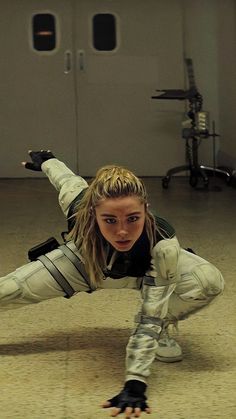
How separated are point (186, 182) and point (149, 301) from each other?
4.74 metres

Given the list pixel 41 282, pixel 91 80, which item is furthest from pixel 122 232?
pixel 91 80

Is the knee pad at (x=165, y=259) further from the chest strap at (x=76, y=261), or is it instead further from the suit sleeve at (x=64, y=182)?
the suit sleeve at (x=64, y=182)

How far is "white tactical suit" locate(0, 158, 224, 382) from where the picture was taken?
2633mm

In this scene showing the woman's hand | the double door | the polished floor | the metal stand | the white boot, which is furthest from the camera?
the double door

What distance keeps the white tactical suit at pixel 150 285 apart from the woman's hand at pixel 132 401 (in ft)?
0.18

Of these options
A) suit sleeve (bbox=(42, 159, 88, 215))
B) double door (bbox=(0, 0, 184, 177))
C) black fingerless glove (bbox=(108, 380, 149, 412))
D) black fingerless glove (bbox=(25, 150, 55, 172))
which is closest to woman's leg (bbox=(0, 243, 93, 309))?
suit sleeve (bbox=(42, 159, 88, 215))

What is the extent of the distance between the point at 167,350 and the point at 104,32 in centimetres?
500

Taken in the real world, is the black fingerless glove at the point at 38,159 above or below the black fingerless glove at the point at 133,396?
above

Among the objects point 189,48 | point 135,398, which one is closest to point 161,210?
point 189,48

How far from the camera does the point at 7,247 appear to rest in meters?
4.84

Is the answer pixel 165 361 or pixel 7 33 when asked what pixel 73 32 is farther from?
pixel 165 361

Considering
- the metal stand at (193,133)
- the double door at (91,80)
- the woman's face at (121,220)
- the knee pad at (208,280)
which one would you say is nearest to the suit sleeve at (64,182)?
the woman's face at (121,220)

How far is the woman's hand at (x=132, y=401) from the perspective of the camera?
2.52m

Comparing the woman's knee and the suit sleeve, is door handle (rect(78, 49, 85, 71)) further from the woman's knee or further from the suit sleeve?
the woman's knee
